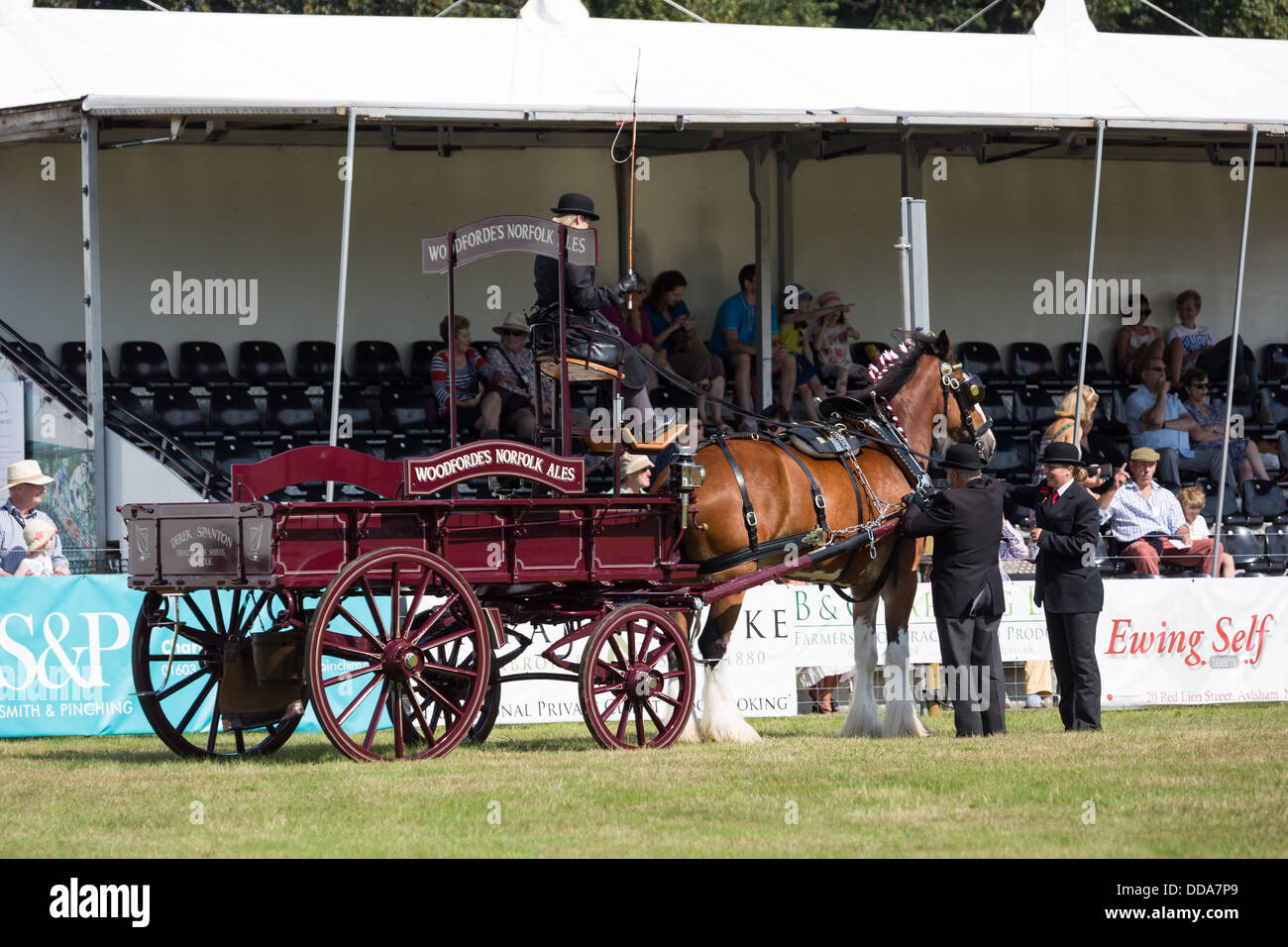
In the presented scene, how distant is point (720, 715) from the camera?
11.1 metres

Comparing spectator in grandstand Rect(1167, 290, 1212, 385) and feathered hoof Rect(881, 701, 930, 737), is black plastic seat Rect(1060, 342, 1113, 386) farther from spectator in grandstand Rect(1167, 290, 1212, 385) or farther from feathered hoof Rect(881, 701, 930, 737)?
feathered hoof Rect(881, 701, 930, 737)

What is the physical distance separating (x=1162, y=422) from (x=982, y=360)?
267 centimetres

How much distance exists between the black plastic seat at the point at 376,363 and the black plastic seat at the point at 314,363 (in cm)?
22

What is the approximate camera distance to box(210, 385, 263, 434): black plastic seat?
1797 cm

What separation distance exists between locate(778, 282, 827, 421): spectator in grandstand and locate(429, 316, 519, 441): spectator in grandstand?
327 cm

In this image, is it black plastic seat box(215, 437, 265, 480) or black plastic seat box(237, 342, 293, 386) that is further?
black plastic seat box(237, 342, 293, 386)

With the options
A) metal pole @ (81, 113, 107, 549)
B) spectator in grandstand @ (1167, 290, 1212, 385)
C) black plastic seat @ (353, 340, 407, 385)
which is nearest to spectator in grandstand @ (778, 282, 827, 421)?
black plastic seat @ (353, 340, 407, 385)

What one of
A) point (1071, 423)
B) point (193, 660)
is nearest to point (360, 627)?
point (193, 660)

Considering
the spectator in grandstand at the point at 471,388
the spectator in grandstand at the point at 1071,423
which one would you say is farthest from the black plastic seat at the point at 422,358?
the spectator in grandstand at the point at 1071,423

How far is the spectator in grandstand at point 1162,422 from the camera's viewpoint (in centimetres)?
1906

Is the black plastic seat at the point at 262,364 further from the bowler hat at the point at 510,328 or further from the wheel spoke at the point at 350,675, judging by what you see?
the wheel spoke at the point at 350,675

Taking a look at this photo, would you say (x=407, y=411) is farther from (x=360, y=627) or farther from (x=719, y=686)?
(x=360, y=627)

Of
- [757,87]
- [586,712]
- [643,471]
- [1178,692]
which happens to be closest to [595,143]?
[757,87]
